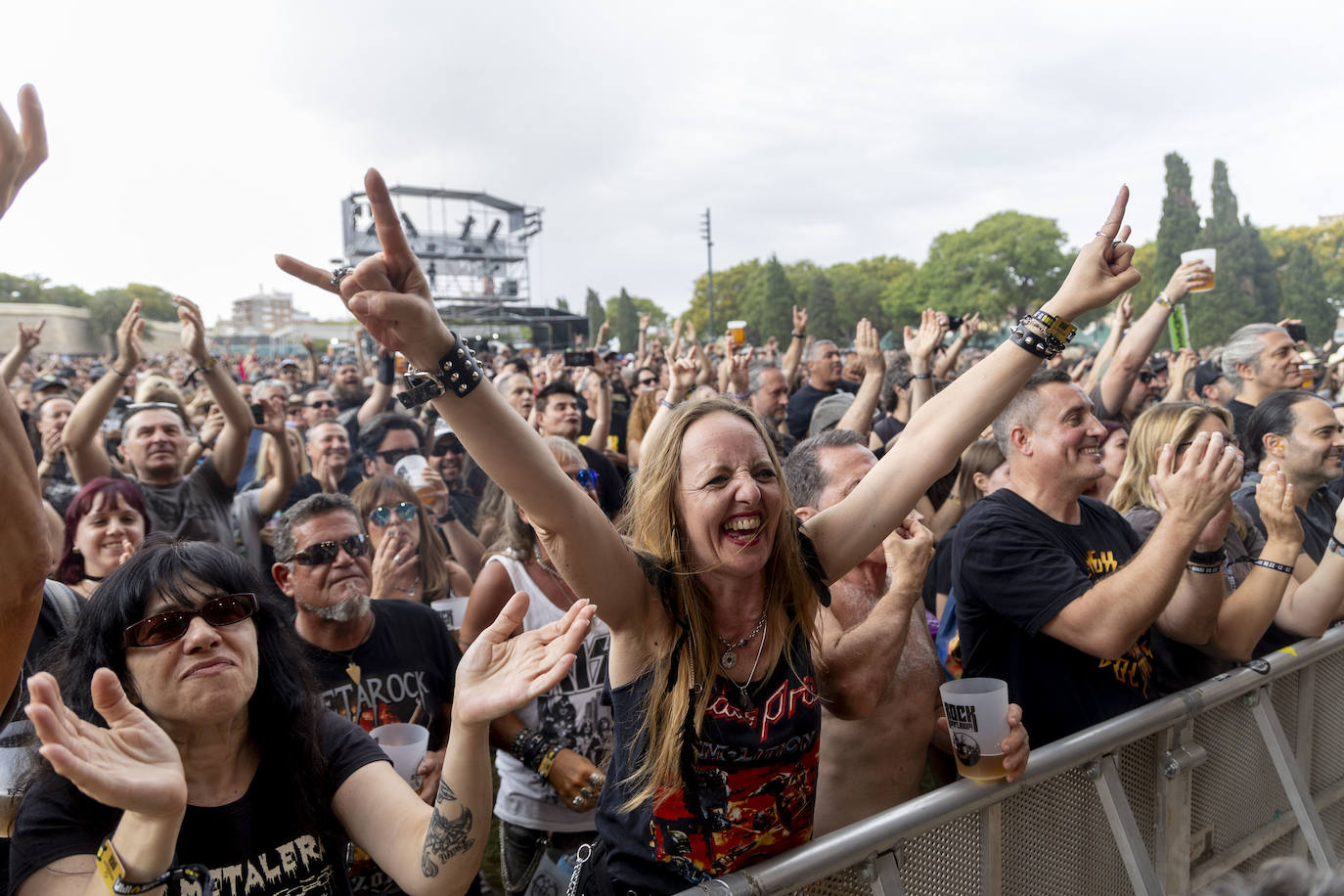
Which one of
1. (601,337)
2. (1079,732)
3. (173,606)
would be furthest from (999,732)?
(601,337)

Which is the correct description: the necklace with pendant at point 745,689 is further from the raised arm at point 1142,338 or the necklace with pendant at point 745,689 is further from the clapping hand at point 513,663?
the raised arm at point 1142,338

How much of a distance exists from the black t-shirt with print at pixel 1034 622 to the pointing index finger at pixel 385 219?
6.44ft

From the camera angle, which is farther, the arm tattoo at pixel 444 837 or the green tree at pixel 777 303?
the green tree at pixel 777 303

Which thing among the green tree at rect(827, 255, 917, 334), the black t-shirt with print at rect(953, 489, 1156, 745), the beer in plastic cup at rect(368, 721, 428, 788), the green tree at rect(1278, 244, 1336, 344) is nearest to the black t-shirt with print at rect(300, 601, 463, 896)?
the beer in plastic cup at rect(368, 721, 428, 788)

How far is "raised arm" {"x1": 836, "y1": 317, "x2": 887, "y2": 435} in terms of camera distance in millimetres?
5266

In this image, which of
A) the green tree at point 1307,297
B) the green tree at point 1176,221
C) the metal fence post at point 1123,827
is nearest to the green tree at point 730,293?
the green tree at point 1176,221

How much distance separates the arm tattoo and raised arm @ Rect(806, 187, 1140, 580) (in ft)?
3.37

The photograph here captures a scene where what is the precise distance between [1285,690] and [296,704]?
3256 mm

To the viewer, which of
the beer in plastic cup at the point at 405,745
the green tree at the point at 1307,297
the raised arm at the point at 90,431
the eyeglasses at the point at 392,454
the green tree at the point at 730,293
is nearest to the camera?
the beer in plastic cup at the point at 405,745

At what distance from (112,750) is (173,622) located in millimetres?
572

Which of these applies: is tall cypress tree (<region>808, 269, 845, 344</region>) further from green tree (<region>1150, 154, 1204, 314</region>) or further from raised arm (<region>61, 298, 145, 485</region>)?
raised arm (<region>61, 298, 145, 485</region>)

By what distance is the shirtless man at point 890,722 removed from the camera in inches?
92.4

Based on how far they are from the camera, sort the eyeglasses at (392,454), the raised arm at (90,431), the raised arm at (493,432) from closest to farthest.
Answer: the raised arm at (493,432) → the raised arm at (90,431) → the eyeglasses at (392,454)

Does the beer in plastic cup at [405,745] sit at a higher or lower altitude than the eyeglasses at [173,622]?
lower
